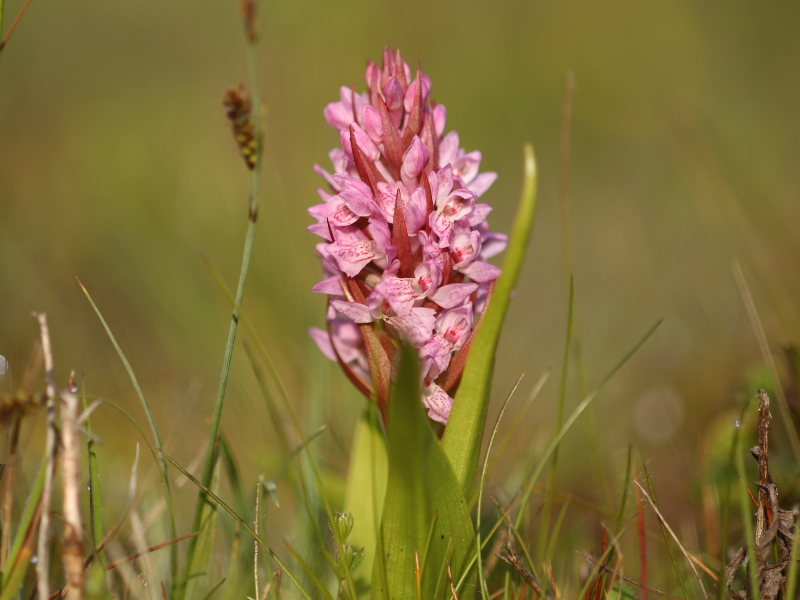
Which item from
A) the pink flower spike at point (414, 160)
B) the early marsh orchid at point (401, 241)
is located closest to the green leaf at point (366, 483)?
the early marsh orchid at point (401, 241)

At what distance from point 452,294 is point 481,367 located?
190 mm

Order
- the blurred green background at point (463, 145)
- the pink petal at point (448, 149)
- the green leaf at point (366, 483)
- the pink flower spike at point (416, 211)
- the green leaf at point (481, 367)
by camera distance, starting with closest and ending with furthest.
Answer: the green leaf at point (481, 367) → the pink flower spike at point (416, 211) → the pink petal at point (448, 149) → the green leaf at point (366, 483) → the blurred green background at point (463, 145)

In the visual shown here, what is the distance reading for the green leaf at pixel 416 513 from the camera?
952 millimetres

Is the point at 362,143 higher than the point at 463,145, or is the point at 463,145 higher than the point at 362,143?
the point at 463,145

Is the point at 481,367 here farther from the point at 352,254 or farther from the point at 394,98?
the point at 394,98

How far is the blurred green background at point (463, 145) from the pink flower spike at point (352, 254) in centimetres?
87

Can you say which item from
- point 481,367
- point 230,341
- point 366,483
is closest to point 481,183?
point 481,367

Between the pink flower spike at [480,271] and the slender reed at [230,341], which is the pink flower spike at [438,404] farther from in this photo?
the slender reed at [230,341]

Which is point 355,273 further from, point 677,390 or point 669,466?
point 677,390

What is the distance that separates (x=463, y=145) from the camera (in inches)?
176

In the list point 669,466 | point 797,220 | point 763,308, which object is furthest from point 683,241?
point 669,466

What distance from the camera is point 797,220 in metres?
3.68

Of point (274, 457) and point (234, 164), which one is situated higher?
point (234, 164)

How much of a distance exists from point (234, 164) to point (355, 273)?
3.26m
